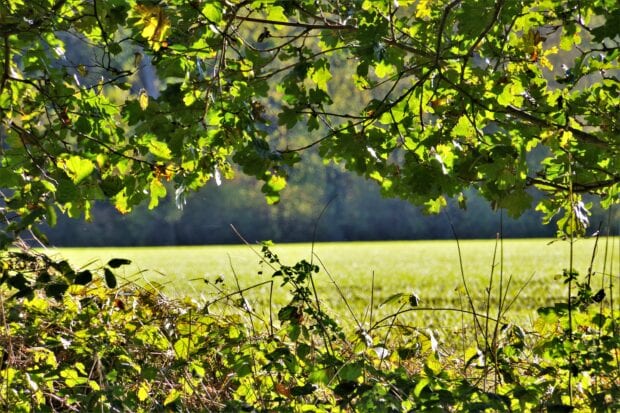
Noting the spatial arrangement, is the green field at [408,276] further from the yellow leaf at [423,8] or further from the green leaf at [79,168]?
the green leaf at [79,168]

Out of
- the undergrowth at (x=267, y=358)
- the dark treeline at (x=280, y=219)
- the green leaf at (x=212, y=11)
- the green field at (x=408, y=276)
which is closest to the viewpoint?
the undergrowth at (x=267, y=358)

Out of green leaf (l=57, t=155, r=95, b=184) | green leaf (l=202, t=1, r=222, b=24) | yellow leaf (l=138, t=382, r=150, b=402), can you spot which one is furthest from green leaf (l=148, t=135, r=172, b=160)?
yellow leaf (l=138, t=382, r=150, b=402)

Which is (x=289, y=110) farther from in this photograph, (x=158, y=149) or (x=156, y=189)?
(x=156, y=189)

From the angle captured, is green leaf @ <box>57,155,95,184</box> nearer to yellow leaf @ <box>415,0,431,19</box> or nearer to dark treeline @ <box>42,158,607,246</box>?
yellow leaf @ <box>415,0,431,19</box>

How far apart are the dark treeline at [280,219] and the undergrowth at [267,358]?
31.3 meters

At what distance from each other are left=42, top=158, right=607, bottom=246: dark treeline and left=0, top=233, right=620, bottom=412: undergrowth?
31.3 metres

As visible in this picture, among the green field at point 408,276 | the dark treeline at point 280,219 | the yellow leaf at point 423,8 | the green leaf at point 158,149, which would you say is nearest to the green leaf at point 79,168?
the green leaf at point 158,149

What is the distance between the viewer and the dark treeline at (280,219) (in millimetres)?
35688

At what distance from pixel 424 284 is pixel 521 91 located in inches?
338

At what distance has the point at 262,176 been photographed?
10.7 feet

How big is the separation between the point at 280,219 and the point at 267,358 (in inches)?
1338

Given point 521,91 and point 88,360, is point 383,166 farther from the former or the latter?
point 88,360

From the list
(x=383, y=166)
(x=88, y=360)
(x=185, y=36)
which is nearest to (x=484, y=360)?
(x=383, y=166)

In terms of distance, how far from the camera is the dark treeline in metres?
35.7
